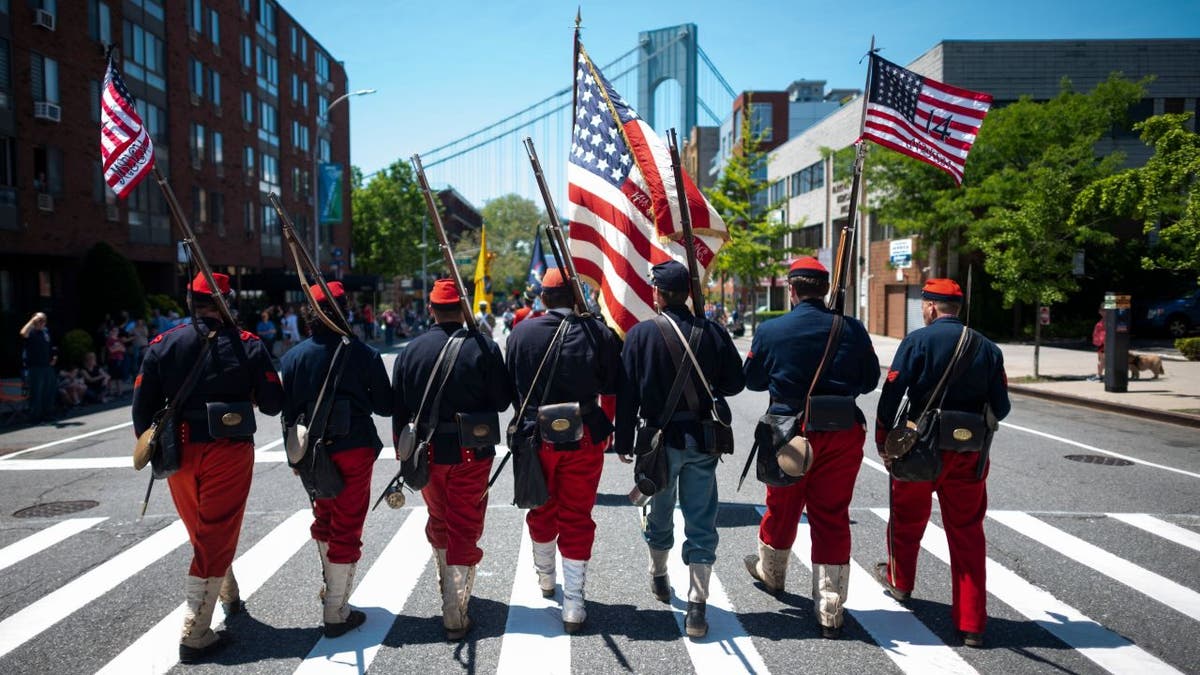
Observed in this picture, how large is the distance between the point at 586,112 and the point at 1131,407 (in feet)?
38.9

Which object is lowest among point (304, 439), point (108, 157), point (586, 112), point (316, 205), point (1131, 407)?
point (1131, 407)

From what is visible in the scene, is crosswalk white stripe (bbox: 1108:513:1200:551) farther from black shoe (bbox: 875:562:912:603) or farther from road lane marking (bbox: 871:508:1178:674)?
black shoe (bbox: 875:562:912:603)

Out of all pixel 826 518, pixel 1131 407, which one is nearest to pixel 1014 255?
pixel 1131 407

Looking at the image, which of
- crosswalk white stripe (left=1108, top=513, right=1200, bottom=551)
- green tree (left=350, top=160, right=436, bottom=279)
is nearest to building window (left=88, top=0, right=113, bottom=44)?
crosswalk white stripe (left=1108, top=513, right=1200, bottom=551)

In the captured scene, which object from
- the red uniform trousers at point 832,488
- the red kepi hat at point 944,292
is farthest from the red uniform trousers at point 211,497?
the red kepi hat at point 944,292

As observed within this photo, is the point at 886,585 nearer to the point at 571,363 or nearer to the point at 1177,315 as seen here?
the point at 571,363

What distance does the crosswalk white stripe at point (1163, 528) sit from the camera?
246 inches

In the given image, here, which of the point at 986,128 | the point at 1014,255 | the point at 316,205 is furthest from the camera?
the point at 316,205

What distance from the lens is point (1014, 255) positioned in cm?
1886

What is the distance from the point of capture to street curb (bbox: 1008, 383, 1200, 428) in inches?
501

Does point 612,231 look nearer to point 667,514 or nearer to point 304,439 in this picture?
point 667,514

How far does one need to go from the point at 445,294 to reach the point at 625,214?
2436mm

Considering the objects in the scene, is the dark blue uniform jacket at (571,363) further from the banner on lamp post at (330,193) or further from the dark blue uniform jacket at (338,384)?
the banner on lamp post at (330,193)

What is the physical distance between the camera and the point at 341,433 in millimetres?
4402
